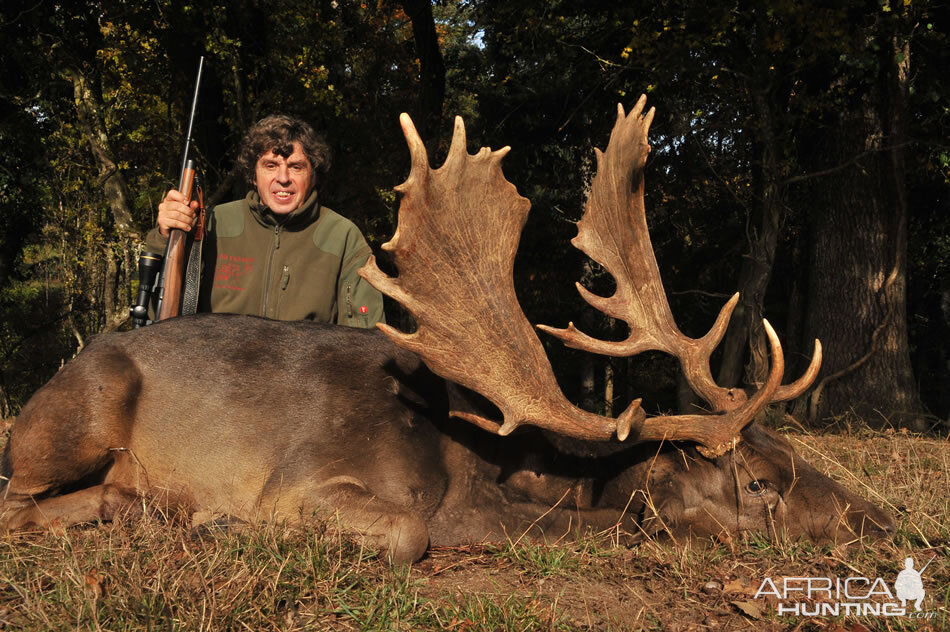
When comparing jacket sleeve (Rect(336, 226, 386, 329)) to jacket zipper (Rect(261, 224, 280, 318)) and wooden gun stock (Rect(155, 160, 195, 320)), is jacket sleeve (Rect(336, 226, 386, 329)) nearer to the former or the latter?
jacket zipper (Rect(261, 224, 280, 318))

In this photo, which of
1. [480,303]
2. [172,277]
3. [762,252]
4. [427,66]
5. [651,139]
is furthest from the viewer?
[427,66]

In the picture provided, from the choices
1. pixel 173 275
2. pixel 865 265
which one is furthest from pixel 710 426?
pixel 865 265

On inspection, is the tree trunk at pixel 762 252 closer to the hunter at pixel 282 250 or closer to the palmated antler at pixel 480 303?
the hunter at pixel 282 250

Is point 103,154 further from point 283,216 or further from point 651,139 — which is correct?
point 651,139

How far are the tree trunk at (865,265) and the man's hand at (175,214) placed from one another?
657 centimetres

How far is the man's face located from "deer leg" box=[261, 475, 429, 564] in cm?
238

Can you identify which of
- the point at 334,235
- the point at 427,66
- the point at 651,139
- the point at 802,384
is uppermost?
the point at 427,66

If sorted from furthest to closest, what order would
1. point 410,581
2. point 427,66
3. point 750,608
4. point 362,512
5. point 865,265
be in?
1. point 427,66
2. point 865,265
3. point 362,512
4. point 410,581
5. point 750,608

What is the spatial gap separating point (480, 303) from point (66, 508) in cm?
219

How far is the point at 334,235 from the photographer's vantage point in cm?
529

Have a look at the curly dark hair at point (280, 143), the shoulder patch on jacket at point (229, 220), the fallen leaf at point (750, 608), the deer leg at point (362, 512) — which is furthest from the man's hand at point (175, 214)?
the fallen leaf at point (750, 608)

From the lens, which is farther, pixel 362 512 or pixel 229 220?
pixel 229 220

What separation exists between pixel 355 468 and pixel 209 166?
942 centimetres

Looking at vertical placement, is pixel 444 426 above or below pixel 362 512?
above
